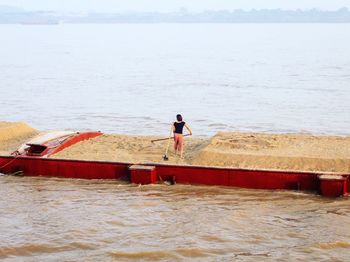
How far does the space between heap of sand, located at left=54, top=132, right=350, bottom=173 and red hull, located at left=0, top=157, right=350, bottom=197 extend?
25.0 inches

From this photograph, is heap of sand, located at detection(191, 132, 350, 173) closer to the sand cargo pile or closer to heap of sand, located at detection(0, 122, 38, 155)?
the sand cargo pile

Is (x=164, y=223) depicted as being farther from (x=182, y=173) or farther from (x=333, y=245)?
(x=333, y=245)

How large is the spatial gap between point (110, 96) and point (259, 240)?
34.4m

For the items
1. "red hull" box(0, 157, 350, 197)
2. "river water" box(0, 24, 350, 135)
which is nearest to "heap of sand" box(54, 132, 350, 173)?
"red hull" box(0, 157, 350, 197)

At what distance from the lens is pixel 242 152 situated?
64.0 ft

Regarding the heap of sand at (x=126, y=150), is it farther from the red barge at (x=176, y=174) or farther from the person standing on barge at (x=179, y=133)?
the red barge at (x=176, y=174)

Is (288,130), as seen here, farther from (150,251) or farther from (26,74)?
(26,74)

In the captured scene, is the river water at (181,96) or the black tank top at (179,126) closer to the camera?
the black tank top at (179,126)

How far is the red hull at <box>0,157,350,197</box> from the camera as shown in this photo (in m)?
18.0

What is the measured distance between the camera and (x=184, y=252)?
14578 millimetres

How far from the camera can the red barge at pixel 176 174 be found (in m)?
17.7

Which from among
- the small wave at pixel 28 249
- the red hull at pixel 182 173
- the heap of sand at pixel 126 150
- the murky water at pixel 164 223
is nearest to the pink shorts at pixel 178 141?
the heap of sand at pixel 126 150

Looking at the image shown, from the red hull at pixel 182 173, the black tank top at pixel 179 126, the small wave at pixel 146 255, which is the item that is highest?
the black tank top at pixel 179 126

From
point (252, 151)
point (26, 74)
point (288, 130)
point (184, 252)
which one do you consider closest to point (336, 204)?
point (252, 151)
